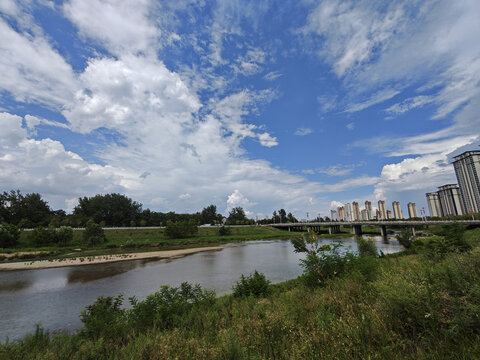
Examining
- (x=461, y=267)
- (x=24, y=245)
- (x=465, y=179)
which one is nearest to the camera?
(x=461, y=267)

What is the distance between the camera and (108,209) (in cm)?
11938

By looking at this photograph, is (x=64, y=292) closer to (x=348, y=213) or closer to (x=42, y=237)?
(x=42, y=237)

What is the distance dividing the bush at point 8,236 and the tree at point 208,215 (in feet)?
341

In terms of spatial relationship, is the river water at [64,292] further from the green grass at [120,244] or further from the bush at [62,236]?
the bush at [62,236]

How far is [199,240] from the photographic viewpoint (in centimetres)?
7819

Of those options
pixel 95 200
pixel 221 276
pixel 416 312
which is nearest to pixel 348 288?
pixel 416 312

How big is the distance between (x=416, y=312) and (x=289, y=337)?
277 centimetres

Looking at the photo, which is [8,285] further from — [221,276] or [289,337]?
[289,337]

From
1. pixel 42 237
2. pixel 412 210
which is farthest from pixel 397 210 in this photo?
pixel 42 237

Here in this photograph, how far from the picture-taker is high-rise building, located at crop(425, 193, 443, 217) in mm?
117844

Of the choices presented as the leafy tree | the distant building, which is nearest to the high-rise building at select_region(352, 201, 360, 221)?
the distant building

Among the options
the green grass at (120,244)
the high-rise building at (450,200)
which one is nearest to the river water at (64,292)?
the green grass at (120,244)

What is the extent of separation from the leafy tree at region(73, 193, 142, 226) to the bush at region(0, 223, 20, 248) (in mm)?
54034

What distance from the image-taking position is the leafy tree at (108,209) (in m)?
117
